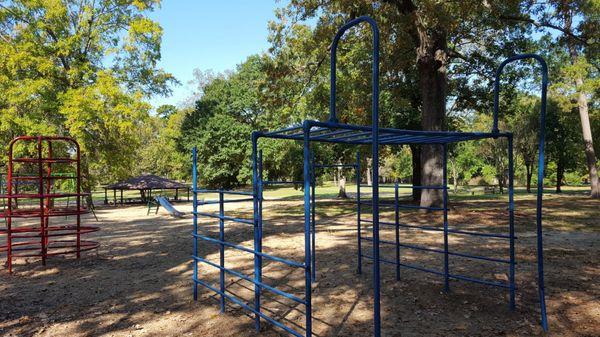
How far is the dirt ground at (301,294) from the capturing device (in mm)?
3840

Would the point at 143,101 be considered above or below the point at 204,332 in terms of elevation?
above

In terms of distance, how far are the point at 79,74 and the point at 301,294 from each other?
18759 mm

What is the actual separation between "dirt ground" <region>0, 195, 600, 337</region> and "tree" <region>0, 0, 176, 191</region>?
11525 mm

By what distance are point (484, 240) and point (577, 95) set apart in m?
15.2

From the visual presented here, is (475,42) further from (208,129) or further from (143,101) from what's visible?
(208,129)

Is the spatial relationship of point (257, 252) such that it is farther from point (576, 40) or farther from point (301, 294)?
point (576, 40)

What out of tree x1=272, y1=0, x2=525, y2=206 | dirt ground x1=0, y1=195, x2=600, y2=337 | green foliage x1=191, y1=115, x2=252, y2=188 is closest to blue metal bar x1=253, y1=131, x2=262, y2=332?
dirt ground x1=0, y1=195, x2=600, y2=337

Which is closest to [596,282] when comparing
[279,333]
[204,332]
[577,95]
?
[279,333]

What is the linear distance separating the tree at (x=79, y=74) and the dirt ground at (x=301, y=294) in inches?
454

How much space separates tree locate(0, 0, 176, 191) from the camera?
679 inches

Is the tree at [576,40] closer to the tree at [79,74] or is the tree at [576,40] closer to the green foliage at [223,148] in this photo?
the tree at [79,74]

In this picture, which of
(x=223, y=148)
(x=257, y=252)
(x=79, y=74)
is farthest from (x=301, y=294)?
(x=223, y=148)

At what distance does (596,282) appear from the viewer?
201 inches

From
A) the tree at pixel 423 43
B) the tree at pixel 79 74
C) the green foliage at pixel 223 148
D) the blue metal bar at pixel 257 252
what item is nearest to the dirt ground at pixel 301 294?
the blue metal bar at pixel 257 252
